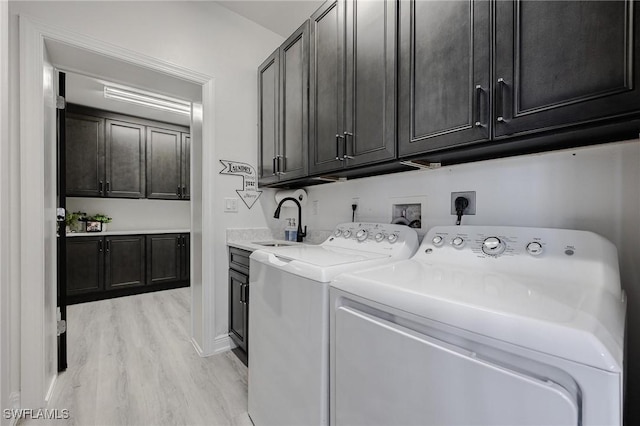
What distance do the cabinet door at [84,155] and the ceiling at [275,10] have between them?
104 inches

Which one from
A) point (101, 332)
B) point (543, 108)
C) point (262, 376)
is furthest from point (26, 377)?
point (543, 108)

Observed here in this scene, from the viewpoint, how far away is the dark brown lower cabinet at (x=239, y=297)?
191 centimetres

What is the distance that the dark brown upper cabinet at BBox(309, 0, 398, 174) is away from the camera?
130cm

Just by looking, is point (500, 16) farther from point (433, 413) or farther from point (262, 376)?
point (262, 376)

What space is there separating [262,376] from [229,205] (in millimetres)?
1335

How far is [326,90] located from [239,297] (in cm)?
154

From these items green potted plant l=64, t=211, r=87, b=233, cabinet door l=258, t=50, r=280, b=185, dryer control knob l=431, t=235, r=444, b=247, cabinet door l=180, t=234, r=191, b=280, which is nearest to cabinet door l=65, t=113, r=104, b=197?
green potted plant l=64, t=211, r=87, b=233

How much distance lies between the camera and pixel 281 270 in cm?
116

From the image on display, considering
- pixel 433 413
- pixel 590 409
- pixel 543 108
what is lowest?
pixel 433 413

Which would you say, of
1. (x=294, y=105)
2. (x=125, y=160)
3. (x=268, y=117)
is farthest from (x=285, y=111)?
(x=125, y=160)

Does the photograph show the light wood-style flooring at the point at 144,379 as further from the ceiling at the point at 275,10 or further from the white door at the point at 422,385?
the ceiling at the point at 275,10

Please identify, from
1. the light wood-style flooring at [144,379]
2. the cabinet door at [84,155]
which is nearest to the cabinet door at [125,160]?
the cabinet door at [84,155]

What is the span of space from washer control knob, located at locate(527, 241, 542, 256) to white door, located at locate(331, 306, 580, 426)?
0.54m

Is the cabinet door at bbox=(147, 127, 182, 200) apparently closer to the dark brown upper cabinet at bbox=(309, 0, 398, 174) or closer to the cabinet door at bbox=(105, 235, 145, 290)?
the cabinet door at bbox=(105, 235, 145, 290)
